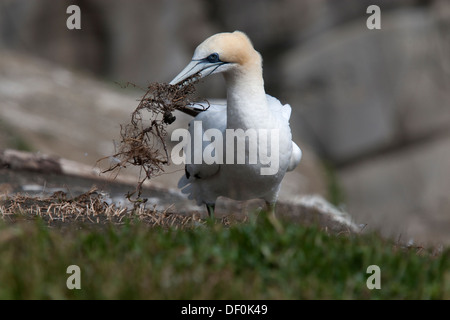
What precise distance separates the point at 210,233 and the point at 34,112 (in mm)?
9819

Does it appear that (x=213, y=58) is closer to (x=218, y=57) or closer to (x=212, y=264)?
(x=218, y=57)

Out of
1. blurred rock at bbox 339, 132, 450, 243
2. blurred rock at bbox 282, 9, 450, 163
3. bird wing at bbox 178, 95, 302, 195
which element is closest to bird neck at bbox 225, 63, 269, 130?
bird wing at bbox 178, 95, 302, 195

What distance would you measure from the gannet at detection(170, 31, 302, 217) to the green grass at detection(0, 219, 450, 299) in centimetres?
123

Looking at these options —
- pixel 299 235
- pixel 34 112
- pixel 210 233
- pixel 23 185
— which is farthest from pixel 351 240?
pixel 34 112

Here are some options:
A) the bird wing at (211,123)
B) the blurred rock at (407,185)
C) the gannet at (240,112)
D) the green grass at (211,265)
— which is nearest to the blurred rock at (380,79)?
the blurred rock at (407,185)

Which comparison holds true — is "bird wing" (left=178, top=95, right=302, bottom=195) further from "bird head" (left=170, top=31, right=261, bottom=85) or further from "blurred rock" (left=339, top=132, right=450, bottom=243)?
"blurred rock" (left=339, top=132, right=450, bottom=243)

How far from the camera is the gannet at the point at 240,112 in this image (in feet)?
18.3

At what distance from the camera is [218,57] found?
5586 millimetres

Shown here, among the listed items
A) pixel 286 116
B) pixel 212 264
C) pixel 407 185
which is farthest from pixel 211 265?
pixel 407 185

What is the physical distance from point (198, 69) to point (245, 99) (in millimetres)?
458

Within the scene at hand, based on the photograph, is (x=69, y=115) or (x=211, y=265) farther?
(x=69, y=115)

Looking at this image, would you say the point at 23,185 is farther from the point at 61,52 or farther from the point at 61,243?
the point at 61,52

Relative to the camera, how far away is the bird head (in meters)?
5.56
